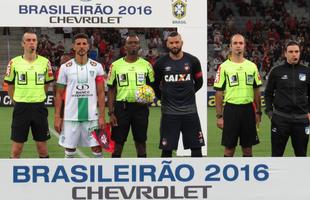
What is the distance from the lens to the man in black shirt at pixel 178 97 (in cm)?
953

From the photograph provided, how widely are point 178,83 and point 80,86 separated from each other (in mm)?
1213

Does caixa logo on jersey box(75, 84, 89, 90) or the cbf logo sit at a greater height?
the cbf logo

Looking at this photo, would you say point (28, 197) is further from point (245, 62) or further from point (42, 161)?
point (245, 62)

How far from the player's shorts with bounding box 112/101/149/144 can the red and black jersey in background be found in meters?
0.40

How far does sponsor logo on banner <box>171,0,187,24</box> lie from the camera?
468 inches

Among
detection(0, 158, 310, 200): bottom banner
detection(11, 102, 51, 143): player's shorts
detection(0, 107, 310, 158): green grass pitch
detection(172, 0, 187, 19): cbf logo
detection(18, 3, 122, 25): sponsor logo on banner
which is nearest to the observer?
detection(0, 158, 310, 200): bottom banner

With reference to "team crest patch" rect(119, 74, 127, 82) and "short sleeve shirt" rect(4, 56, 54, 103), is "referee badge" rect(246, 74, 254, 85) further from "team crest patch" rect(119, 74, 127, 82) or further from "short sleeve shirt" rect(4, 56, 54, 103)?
"short sleeve shirt" rect(4, 56, 54, 103)

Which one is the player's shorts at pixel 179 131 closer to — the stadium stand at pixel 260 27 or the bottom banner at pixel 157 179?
the bottom banner at pixel 157 179

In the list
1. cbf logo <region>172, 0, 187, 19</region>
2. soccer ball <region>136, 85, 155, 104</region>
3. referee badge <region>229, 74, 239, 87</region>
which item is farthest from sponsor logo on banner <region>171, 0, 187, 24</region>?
A: soccer ball <region>136, 85, 155, 104</region>

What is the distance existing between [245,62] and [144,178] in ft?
13.0

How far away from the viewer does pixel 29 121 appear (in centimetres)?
990

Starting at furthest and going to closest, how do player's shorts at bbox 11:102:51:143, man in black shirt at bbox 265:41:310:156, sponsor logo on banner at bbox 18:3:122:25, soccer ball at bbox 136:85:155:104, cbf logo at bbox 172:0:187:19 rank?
1. cbf logo at bbox 172:0:187:19
2. sponsor logo on banner at bbox 18:3:122:25
3. player's shorts at bbox 11:102:51:143
4. soccer ball at bbox 136:85:155:104
5. man in black shirt at bbox 265:41:310:156

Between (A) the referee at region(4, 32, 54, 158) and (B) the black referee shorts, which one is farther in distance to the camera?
(A) the referee at region(4, 32, 54, 158)

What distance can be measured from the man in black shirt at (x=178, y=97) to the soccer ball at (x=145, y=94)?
0.15 meters
